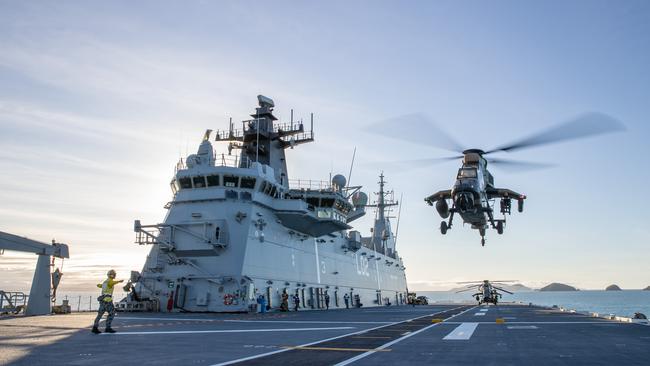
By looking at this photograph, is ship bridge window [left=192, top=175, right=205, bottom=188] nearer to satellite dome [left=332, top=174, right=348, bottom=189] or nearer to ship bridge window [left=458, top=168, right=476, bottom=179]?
Answer: satellite dome [left=332, top=174, right=348, bottom=189]

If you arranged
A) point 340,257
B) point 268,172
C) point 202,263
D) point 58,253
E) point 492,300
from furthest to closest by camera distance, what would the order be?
point 492,300
point 340,257
point 268,172
point 202,263
point 58,253

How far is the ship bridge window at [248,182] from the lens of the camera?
3170 centimetres

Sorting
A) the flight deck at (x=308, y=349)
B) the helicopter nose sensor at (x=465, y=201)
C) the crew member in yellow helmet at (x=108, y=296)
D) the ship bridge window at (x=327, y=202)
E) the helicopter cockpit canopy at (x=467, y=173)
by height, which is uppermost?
the ship bridge window at (x=327, y=202)

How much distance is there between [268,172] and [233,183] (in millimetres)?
2931

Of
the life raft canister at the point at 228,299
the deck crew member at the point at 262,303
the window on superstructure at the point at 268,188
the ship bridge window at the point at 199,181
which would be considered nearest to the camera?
the life raft canister at the point at 228,299

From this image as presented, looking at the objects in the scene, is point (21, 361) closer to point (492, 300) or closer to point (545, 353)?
point (545, 353)

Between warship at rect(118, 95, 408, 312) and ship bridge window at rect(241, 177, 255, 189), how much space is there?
0.06m

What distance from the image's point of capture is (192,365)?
Result: 826 centimetres

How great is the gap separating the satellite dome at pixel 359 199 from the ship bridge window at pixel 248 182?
18996mm

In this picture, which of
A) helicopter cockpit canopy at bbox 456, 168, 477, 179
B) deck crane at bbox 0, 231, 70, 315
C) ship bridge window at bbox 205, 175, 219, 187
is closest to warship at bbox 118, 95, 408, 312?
ship bridge window at bbox 205, 175, 219, 187

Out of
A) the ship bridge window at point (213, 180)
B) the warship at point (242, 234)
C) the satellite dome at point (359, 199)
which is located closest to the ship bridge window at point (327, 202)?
the warship at point (242, 234)

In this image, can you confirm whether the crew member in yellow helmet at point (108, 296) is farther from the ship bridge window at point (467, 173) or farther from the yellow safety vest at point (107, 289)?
the ship bridge window at point (467, 173)

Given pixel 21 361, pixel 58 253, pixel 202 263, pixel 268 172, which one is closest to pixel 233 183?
pixel 268 172

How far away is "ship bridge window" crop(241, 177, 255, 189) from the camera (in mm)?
31703
